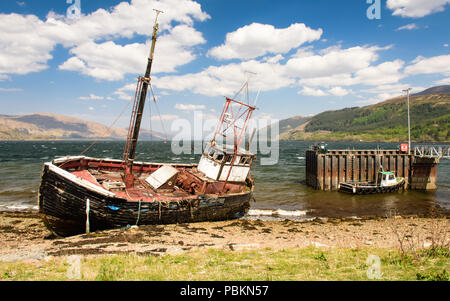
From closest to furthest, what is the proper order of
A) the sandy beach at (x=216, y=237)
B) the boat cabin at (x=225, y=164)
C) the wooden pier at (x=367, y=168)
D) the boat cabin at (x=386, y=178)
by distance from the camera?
the sandy beach at (x=216, y=237), the boat cabin at (x=225, y=164), the boat cabin at (x=386, y=178), the wooden pier at (x=367, y=168)

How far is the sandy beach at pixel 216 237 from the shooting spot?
1103 cm

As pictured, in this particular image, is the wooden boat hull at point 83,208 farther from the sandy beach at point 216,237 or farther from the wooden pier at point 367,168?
the wooden pier at point 367,168

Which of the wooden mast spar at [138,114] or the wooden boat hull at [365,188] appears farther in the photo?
the wooden boat hull at [365,188]

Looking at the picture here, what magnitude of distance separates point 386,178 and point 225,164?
22246mm

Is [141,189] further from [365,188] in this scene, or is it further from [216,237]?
[365,188]

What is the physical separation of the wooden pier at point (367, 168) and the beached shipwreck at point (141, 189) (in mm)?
13284

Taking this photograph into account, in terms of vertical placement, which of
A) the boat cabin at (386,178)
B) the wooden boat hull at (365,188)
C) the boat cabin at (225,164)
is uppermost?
the boat cabin at (225,164)

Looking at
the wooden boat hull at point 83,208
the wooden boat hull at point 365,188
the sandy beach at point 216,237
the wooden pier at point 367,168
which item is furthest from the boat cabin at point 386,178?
the wooden boat hull at point 83,208

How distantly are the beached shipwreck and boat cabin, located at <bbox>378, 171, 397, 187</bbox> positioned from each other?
59.5ft

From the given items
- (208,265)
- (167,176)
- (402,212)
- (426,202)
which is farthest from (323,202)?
(208,265)

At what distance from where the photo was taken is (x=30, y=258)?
985cm

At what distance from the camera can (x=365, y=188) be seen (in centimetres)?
3006

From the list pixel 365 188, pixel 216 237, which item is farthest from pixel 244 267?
pixel 365 188

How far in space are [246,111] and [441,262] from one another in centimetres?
1570
